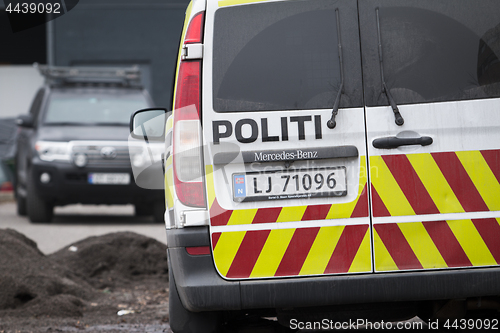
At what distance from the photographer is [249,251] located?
354 cm

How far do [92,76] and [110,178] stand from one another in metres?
2.31

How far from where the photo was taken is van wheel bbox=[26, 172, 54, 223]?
36.3 feet

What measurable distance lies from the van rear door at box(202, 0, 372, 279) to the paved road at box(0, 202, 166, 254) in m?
5.40

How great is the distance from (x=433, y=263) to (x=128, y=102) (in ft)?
29.2

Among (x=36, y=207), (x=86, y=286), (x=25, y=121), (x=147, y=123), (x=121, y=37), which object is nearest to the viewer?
(x=147, y=123)

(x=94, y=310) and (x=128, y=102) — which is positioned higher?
(x=128, y=102)

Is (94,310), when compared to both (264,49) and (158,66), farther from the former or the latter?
(158,66)

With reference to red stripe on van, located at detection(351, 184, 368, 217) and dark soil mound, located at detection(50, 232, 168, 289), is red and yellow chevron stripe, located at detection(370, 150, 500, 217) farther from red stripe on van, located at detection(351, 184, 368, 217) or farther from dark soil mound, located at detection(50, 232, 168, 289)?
dark soil mound, located at detection(50, 232, 168, 289)

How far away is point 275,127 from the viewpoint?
355 cm

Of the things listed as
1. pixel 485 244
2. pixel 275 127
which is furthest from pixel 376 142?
pixel 485 244

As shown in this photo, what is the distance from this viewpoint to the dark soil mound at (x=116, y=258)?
7094 millimetres

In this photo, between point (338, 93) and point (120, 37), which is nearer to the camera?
point (338, 93)

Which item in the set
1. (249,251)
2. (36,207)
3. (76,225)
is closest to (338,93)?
(249,251)

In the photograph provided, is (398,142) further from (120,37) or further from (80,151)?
(120,37)
